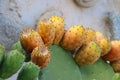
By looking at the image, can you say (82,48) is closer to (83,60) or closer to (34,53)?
(83,60)

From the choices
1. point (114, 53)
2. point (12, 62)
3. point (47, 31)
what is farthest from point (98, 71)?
point (12, 62)

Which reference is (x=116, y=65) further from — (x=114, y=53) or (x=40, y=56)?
(x=40, y=56)

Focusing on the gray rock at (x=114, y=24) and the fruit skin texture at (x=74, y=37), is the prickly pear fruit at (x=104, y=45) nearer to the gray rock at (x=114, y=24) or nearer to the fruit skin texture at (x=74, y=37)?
the fruit skin texture at (x=74, y=37)

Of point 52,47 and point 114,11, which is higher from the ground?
point 52,47

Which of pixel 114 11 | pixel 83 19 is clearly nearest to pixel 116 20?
pixel 114 11

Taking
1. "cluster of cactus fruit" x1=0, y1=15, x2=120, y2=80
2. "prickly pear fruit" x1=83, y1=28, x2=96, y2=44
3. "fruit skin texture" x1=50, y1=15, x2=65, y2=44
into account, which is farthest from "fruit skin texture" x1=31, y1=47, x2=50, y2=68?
"prickly pear fruit" x1=83, y1=28, x2=96, y2=44

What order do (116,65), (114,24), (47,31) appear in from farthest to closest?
(114,24) → (116,65) → (47,31)
